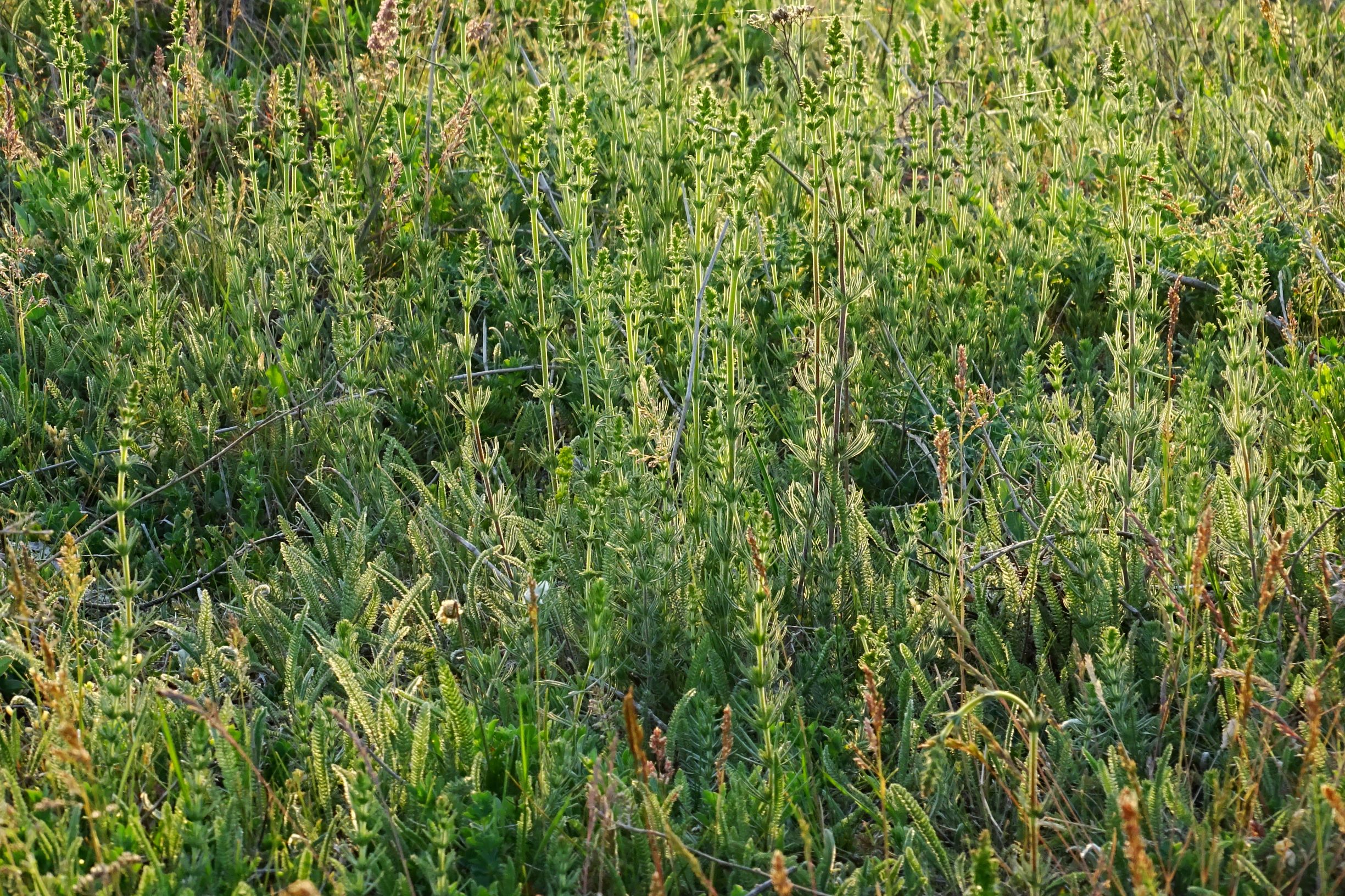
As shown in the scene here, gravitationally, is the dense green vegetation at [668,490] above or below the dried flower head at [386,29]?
below

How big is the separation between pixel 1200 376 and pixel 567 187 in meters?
1.56

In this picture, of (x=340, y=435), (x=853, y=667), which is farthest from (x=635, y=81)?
(x=853, y=667)

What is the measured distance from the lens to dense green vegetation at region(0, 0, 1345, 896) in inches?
80.5

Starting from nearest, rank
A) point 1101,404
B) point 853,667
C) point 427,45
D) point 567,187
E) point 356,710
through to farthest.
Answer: point 356,710 → point 853,667 → point 567,187 → point 1101,404 → point 427,45

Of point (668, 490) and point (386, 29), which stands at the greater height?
point (386, 29)

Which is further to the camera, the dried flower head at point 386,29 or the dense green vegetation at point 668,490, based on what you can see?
the dried flower head at point 386,29

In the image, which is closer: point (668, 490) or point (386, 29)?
point (668, 490)

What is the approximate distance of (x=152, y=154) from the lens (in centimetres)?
450

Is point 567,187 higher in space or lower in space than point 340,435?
higher

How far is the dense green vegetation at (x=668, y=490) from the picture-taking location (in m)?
2.04

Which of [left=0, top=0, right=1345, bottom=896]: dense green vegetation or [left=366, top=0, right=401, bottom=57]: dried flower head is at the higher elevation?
[left=366, top=0, right=401, bottom=57]: dried flower head

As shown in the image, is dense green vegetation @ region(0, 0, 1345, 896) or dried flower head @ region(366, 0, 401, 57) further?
dried flower head @ region(366, 0, 401, 57)

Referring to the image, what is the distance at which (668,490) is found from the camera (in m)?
2.87

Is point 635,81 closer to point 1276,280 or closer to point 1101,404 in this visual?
point 1101,404
